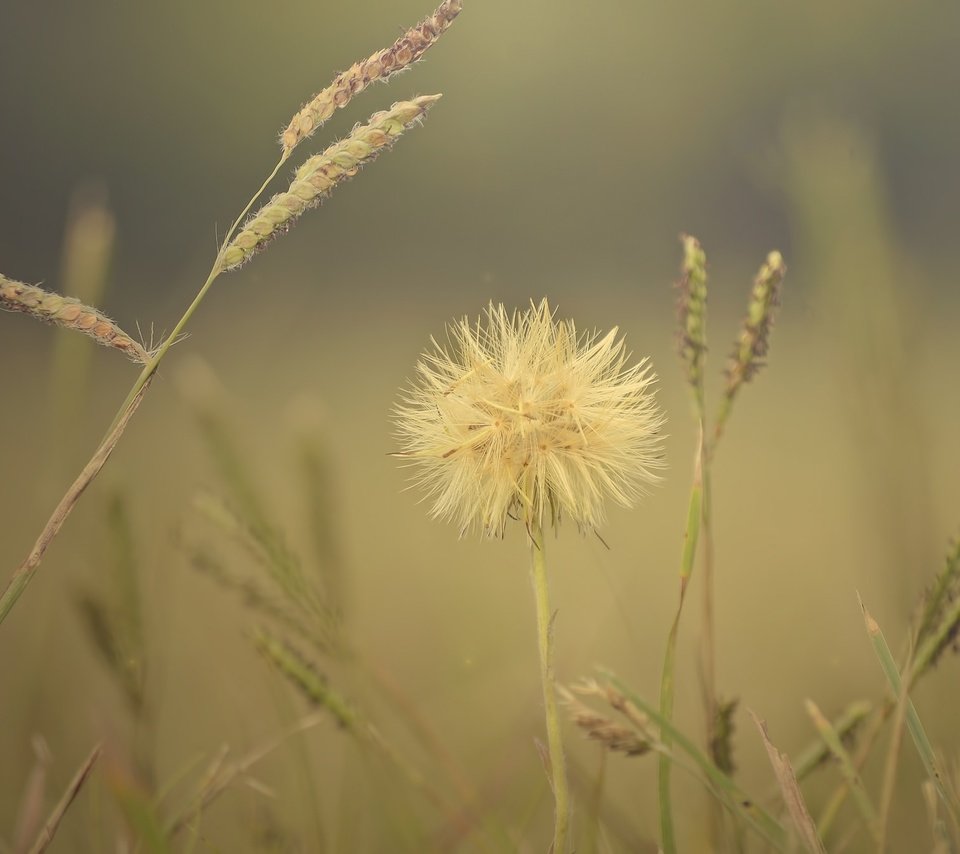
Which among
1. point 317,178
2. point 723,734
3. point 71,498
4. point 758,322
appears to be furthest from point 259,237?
point 723,734

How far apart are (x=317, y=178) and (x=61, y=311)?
0.15 metres

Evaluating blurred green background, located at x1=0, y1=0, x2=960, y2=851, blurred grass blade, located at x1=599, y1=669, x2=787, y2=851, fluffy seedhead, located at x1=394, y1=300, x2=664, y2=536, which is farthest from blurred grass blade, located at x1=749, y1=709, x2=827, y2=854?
blurred green background, located at x1=0, y1=0, x2=960, y2=851

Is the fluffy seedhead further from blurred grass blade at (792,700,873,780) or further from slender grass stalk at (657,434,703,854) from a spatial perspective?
blurred grass blade at (792,700,873,780)

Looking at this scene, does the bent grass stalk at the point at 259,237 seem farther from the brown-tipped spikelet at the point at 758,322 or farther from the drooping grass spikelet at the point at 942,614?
the drooping grass spikelet at the point at 942,614

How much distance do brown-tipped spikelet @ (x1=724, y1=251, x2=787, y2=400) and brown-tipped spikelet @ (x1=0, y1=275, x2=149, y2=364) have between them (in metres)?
0.33

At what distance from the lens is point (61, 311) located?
0.41 m

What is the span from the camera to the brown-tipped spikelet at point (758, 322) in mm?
468

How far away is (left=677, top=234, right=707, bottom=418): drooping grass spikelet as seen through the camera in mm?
457

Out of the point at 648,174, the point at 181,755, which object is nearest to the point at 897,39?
the point at 648,174

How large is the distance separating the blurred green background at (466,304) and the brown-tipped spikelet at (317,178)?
16.2 inches

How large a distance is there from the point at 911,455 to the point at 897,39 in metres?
0.54

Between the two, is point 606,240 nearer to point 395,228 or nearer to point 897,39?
point 395,228

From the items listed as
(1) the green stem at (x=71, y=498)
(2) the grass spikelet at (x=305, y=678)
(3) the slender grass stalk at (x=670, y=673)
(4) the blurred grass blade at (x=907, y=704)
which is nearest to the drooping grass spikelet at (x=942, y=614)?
(4) the blurred grass blade at (x=907, y=704)

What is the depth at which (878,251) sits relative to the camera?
1.78 feet
